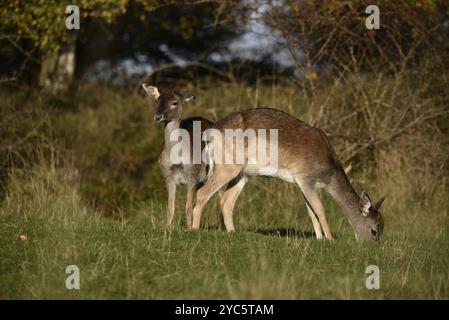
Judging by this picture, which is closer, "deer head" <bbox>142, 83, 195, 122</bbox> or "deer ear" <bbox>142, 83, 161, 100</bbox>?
"deer head" <bbox>142, 83, 195, 122</bbox>

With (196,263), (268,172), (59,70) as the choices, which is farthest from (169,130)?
(59,70)

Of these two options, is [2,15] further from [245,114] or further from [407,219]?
[407,219]

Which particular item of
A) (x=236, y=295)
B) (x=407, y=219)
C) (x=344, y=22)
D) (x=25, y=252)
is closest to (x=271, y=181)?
(x=407, y=219)

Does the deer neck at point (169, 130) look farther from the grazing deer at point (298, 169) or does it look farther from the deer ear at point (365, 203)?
the deer ear at point (365, 203)

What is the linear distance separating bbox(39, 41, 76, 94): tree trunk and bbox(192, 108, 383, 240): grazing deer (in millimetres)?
9374

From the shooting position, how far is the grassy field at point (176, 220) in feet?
21.8

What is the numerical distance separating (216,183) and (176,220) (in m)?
2.08

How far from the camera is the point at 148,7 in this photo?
14.3 meters

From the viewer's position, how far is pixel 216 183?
380 inches

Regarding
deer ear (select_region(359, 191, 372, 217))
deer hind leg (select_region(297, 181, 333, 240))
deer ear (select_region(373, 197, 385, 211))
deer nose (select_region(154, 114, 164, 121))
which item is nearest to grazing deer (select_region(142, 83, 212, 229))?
deer nose (select_region(154, 114, 164, 121))

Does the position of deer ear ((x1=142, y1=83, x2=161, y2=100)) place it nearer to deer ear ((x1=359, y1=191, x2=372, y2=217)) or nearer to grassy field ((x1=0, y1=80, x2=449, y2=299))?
grassy field ((x1=0, y1=80, x2=449, y2=299))

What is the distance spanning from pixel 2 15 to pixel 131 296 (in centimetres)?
1005

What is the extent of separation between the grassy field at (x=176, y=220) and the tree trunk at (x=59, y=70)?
632mm

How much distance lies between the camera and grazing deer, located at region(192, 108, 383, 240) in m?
9.67
